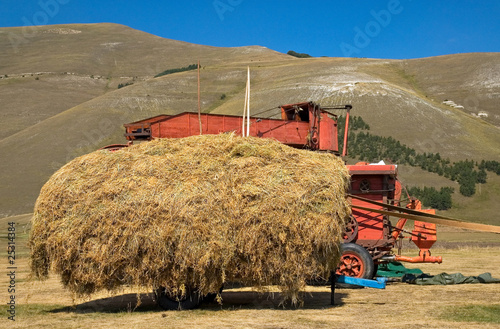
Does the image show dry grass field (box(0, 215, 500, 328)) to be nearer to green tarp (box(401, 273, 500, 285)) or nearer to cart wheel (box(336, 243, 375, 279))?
green tarp (box(401, 273, 500, 285))

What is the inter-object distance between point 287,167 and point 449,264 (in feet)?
36.4

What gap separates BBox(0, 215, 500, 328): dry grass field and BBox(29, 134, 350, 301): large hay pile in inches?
24.0

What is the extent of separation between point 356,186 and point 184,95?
89.9 metres

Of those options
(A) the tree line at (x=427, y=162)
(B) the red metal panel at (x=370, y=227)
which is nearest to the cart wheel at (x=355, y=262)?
(B) the red metal panel at (x=370, y=227)

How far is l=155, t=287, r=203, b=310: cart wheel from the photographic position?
1043 cm

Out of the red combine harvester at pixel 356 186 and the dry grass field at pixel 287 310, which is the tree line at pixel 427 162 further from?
the dry grass field at pixel 287 310

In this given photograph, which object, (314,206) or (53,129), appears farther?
(53,129)

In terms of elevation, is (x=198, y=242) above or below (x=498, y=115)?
below

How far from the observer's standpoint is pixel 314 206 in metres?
9.90

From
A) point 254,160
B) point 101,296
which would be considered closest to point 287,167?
point 254,160

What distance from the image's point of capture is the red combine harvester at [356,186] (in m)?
13.8

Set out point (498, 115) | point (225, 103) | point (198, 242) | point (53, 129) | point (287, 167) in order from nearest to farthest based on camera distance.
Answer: point (198, 242), point (287, 167), point (53, 129), point (498, 115), point (225, 103)

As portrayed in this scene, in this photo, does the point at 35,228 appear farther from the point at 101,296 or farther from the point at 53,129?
the point at 53,129

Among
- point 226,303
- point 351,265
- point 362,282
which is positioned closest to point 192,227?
point 226,303
